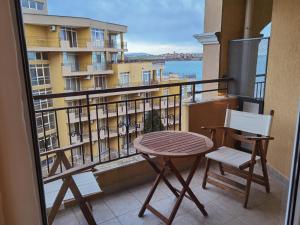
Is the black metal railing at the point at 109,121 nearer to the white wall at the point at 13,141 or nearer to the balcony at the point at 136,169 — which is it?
the balcony at the point at 136,169

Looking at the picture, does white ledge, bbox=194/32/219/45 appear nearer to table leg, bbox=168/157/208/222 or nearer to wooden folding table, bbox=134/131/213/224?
wooden folding table, bbox=134/131/213/224

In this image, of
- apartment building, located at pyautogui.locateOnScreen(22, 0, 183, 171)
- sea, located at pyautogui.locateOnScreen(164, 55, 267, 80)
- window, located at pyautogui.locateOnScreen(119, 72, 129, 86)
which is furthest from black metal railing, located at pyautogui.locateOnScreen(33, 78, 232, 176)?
window, located at pyautogui.locateOnScreen(119, 72, 129, 86)

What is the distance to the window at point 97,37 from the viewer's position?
367 centimetres

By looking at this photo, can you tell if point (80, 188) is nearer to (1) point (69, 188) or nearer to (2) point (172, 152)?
(1) point (69, 188)

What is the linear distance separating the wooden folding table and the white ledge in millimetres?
1896

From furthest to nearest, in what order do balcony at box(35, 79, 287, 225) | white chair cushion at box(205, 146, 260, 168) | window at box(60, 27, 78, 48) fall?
window at box(60, 27, 78, 48), white chair cushion at box(205, 146, 260, 168), balcony at box(35, 79, 287, 225)

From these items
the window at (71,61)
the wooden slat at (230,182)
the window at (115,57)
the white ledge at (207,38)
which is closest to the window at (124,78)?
the window at (115,57)

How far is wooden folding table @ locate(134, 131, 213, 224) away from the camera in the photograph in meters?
2.02

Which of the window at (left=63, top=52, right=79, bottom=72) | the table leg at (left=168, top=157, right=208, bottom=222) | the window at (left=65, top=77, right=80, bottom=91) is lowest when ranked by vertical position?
the table leg at (left=168, top=157, right=208, bottom=222)

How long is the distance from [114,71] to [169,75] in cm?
110

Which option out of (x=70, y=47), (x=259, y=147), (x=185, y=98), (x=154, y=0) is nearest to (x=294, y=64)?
(x=259, y=147)

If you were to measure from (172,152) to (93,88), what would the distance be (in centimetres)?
119

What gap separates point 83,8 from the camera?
3.83 metres

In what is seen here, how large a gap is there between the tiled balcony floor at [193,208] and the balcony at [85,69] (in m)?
1.66
